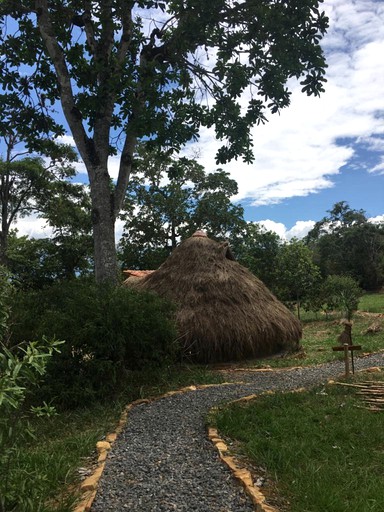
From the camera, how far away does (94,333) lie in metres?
5.74

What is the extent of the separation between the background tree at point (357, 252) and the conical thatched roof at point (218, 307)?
2788cm

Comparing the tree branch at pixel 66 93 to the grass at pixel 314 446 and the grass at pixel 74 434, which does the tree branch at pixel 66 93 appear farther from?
the grass at pixel 314 446

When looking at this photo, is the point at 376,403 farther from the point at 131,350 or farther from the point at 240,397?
the point at 131,350

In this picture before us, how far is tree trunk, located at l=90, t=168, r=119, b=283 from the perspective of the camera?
25.6 feet

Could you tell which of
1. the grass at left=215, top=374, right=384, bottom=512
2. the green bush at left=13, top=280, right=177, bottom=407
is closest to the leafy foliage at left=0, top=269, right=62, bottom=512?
the grass at left=215, top=374, right=384, bottom=512

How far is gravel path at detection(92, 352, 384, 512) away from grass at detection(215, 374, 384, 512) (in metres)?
0.31

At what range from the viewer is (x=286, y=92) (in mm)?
8383

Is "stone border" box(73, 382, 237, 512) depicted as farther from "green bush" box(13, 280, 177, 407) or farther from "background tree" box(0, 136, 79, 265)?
"background tree" box(0, 136, 79, 265)

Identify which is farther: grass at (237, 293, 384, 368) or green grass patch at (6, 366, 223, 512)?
grass at (237, 293, 384, 368)

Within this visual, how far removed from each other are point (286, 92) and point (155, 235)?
17.7m

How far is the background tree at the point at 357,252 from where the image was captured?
37812 mm

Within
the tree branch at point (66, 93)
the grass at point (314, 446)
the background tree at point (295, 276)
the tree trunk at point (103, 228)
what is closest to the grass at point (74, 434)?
the grass at point (314, 446)

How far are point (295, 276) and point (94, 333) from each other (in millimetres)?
15920

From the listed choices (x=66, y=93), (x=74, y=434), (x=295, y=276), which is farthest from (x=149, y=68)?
(x=295, y=276)
